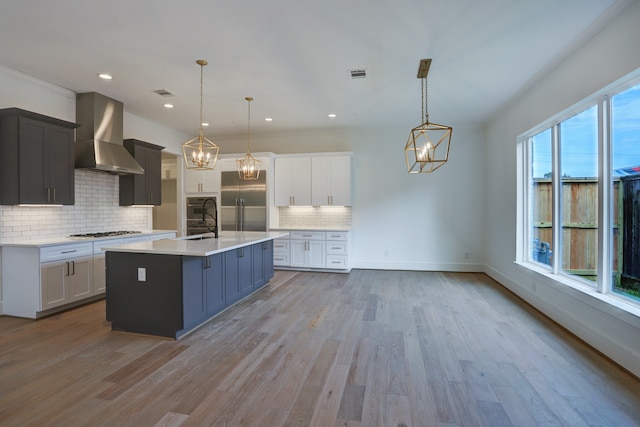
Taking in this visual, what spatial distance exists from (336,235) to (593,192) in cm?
402

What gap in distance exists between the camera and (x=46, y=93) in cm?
427

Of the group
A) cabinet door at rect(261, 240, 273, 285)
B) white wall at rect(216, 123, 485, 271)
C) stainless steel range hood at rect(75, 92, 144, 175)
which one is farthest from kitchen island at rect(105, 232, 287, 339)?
white wall at rect(216, 123, 485, 271)

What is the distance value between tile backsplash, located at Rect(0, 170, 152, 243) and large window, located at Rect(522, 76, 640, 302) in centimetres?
655

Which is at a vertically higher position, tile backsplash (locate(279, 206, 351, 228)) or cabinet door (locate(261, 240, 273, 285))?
tile backsplash (locate(279, 206, 351, 228))

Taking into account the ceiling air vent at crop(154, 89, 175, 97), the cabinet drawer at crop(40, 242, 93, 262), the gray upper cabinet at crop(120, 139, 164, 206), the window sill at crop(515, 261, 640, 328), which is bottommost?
the window sill at crop(515, 261, 640, 328)

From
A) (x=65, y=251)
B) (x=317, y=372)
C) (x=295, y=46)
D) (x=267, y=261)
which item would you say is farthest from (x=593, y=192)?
(x=65, y=251)

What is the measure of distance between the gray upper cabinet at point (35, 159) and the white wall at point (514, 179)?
6066 millimetres

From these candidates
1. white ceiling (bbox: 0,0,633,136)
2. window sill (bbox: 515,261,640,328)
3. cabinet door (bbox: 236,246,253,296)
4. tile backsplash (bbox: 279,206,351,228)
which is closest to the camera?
window sill (bbox: 515,261,640,328)

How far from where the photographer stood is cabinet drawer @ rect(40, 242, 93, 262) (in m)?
3.73

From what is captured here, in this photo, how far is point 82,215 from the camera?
4773mm

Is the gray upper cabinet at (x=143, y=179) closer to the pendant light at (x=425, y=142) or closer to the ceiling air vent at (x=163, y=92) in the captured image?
the ceiling air vent at (x=163, y=92)

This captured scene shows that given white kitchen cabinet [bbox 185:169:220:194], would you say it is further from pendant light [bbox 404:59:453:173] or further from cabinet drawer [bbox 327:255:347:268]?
pendant light [bbox 404:59:453:173]

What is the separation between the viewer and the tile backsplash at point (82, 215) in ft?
12.9

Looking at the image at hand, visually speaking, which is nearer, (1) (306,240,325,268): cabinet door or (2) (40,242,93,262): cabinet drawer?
(2) (40,242,93,262): cabinet drawer
